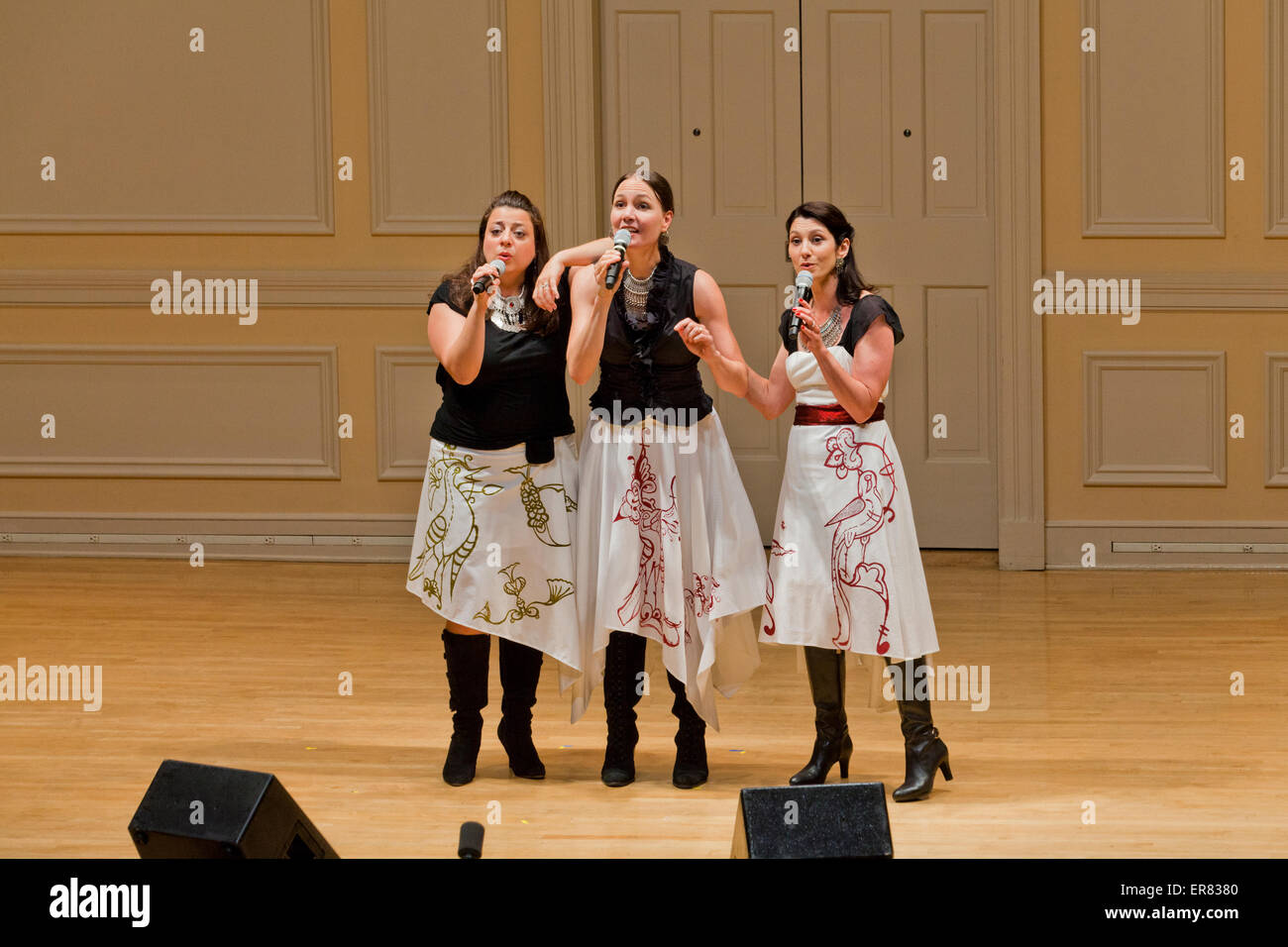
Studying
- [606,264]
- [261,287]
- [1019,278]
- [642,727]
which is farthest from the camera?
[261,287]

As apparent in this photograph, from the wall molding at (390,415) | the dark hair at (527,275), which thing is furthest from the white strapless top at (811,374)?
the wall molding at (390,415)

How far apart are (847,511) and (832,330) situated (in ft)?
1.27

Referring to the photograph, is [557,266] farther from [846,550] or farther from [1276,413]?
[1276,413]

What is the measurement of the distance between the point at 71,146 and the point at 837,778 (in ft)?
14.3

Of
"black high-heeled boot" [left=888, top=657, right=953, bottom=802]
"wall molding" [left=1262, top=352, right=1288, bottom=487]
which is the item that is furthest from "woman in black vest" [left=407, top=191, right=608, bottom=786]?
"wall molding" [left=1262, top=352, right=1288, bottom=487]

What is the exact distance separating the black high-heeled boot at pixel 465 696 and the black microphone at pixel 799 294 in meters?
0.99

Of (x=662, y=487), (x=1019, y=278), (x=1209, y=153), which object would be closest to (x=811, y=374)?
(x=662, y=487)

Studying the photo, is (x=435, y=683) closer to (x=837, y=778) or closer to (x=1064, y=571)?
(x=837, y=778)

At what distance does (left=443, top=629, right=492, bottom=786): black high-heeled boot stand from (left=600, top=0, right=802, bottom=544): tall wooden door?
2.63 metres

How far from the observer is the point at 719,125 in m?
5.88

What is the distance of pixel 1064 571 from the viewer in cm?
566

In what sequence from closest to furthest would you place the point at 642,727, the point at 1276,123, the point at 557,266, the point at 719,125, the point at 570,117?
1. the point at 557,266
2. the point at 642,727
3. the point at 1276,123
4. the point at 570,117
5. the point at 719,125
